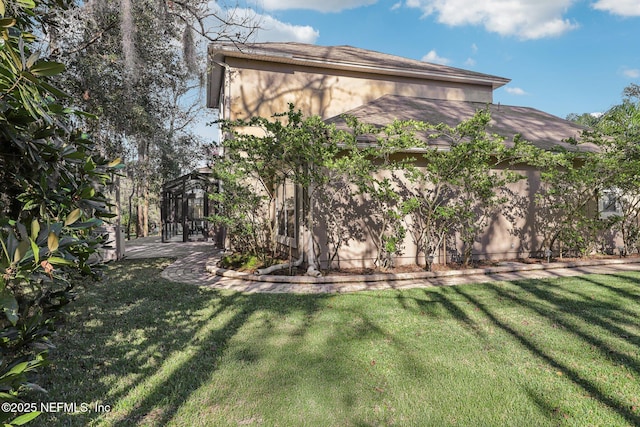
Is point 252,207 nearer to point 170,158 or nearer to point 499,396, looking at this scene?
point 499,396

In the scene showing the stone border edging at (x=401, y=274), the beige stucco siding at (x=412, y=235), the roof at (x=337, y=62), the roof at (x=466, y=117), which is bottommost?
the stone border edging at (x=401, y=274)

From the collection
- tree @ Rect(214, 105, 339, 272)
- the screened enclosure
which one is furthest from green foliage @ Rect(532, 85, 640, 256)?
the screened enclosure

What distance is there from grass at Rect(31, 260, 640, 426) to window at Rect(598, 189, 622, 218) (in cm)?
490

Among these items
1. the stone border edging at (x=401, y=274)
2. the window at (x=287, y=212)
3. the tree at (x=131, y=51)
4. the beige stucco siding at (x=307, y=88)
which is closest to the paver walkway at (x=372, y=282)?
the stone border edging at (x=401, y=274)

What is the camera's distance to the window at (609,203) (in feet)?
30.4

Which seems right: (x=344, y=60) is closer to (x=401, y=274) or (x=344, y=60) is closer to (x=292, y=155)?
(x=292, y=155)

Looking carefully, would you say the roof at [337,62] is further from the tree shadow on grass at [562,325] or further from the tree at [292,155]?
the tree shadow on grass at [562,325]

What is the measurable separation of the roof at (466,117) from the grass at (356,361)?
4736mm

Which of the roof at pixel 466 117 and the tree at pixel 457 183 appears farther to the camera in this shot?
the roof at pixel 466 117

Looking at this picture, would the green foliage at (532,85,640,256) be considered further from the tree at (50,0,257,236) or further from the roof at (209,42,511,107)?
the tree at (50,0,257,236)

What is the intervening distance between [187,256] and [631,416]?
11042mm

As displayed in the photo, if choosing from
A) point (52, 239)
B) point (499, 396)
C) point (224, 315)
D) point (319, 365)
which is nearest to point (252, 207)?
point (224, 315)

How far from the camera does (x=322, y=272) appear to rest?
24.3 feet

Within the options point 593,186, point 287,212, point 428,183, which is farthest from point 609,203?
point 287,212
